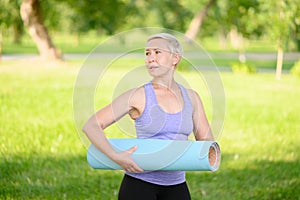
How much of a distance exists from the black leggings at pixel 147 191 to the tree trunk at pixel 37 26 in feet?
63.6

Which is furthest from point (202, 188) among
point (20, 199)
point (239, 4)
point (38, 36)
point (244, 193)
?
point (38, 36)

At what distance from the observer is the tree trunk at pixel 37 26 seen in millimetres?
21656

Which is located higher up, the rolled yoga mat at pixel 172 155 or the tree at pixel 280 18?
the rolled yoga mat at pixel 172 155

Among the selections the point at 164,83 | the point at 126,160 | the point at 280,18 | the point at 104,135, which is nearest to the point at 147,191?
the point at 126,160

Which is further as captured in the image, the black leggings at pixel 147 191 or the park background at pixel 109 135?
the park background at pixel 109 135

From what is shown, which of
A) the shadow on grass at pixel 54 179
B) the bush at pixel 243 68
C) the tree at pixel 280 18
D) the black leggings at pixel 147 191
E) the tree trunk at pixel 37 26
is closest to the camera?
the black leggings at pixel 147 191

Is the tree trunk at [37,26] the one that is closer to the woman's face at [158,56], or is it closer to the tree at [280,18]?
the tree at [280,18]

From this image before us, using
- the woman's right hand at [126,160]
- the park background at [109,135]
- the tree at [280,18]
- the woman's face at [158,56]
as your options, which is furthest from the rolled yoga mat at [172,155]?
the tree at [280,18]

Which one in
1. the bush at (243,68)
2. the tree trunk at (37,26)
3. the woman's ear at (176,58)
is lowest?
the bush at (243,68)

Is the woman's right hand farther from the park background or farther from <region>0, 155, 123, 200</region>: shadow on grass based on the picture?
<region>0, 155, 123, 200</region>: shadow on grass

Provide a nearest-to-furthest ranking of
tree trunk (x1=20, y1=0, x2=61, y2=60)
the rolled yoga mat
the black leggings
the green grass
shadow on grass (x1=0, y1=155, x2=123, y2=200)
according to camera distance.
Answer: the rolled yoga mat → the black leggings → shadow on grass (x1=0, y1=155, x2=123, y2=200) → the green grass → tree trunk (x1=20, y1=0, x2=61, y2=60)

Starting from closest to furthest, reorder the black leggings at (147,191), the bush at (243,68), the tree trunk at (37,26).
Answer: the black leggings at (147,191) → the tree trunk at (37,26) → the bush at (243,68)

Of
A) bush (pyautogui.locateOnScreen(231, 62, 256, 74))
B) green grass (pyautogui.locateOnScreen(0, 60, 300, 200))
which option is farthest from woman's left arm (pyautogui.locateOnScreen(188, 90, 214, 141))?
bush (pyautogui.locateOnScreen(231, 62, 256, 74))

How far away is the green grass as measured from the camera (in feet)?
17.0
